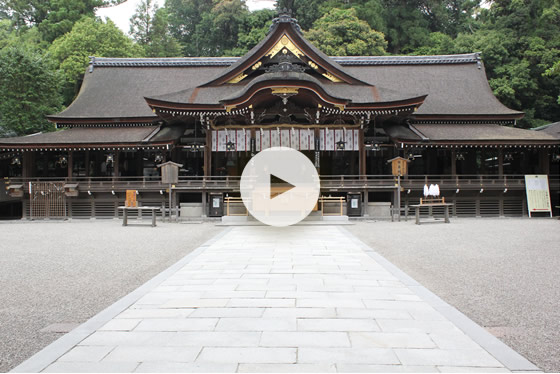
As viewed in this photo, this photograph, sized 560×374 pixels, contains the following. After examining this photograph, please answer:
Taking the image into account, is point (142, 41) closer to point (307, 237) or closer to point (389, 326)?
point (307, 237)

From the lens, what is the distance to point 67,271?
7.43 metres

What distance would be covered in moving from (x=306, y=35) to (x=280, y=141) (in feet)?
68.0

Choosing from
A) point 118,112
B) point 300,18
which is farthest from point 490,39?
point 118,112

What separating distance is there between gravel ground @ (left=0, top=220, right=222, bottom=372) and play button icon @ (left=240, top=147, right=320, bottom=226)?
3257 millimetres

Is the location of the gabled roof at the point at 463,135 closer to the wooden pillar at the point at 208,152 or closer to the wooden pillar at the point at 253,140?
the wooden pillar at the point at 253,140

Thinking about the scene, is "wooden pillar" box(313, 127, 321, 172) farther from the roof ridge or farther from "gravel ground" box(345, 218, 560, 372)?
the roof ridge

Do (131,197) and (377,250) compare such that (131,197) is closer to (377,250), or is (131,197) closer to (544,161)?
(377,250)

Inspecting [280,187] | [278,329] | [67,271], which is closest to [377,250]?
[278,329]

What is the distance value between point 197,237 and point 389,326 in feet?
28.1

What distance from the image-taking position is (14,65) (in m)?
24.3

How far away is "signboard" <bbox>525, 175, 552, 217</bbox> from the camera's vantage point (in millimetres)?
18422

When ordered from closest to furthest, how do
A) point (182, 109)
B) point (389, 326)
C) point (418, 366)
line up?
point (418, 366)
point (389, 326)
point (182, 109)

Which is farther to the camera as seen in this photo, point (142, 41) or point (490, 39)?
point (142, 41)

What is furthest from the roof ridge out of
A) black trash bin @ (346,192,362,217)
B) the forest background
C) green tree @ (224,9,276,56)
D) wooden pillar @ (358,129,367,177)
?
green tree @ (224,9,276,56)
